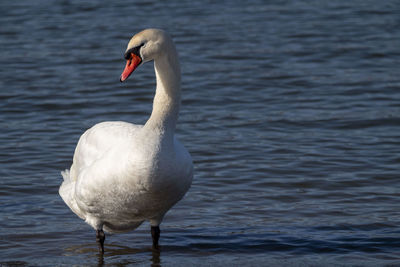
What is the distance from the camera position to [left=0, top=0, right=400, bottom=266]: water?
22.7 ft

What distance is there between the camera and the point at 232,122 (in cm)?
1045

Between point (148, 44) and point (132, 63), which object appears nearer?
point (148, 44)

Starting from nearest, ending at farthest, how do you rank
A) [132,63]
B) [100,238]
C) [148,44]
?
1. [148,44]
2. [132,63]
3. [100,238]

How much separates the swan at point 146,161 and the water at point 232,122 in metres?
Answer: 0.81

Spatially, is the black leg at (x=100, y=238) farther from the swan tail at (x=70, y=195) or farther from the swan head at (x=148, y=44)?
the swan head at (x=148, y=44)

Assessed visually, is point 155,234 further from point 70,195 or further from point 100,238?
point 70,195

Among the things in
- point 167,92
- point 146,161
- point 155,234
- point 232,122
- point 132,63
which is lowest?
point 232,122

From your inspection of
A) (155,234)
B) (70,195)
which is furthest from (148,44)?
(155,234)

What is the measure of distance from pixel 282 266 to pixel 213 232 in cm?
102

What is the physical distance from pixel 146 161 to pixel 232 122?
16.6 feet

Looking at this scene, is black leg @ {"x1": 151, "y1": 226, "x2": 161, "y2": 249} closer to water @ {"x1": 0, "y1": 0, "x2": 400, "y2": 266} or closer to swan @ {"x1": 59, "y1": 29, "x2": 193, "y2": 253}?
water @ {"x1": 0, "y1": 0, "x2": 400, "y2": 266}

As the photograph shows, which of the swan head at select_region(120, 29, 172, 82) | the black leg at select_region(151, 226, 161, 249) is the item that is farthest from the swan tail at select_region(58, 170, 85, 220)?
the swan head at select_region(120, 29, 172, 82)

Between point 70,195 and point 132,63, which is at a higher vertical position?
point 132,63

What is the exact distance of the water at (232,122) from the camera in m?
6.93
